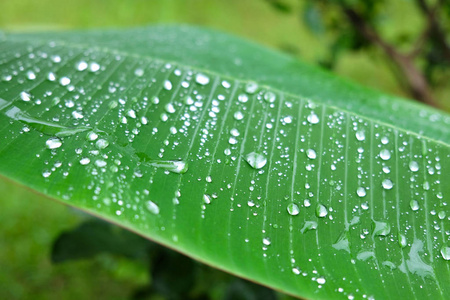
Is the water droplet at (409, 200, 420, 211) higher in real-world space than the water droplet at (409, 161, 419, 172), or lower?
lower

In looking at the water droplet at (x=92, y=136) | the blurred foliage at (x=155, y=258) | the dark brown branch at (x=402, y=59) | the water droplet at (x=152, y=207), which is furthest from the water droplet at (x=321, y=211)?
the dark brown branch at (x=402, y=59)

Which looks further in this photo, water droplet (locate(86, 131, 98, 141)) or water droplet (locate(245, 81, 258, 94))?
water droplet (locate(245, 81, 258, 94))

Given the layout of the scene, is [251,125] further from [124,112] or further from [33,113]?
[33,113]

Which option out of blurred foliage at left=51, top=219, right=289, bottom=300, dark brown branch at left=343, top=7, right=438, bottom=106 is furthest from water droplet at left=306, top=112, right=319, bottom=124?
dark brown branch at left=343, top=7, right=438, bottom=106

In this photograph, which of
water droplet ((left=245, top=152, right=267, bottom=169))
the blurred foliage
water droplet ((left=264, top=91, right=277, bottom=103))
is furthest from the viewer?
the blurred foliage

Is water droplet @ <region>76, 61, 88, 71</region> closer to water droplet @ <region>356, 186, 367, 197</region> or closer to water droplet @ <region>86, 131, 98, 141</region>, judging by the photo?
water droplet @ <region>86, 131, 98, 141</region>

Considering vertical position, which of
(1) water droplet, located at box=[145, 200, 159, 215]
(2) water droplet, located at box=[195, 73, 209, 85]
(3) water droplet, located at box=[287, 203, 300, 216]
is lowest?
(1) water droplet, located at box=[145, 200, 159, 215]

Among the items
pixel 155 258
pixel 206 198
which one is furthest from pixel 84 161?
pixel 155 258
